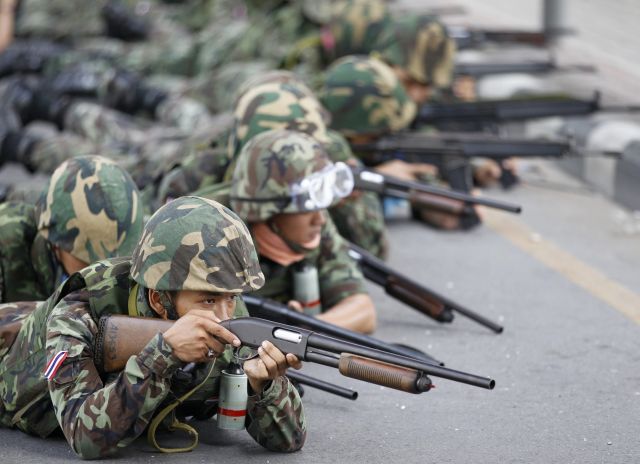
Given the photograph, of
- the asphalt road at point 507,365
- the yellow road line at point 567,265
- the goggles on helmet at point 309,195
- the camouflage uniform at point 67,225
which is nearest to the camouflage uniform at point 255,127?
the asphalt road at point 507,365

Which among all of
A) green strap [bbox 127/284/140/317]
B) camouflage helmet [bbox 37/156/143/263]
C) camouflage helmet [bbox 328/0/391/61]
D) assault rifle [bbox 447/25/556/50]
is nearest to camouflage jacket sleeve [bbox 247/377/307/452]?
green strap [bbox 127/284/140/317]

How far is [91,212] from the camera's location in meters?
5.11

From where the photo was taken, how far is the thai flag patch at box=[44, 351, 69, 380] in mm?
4145

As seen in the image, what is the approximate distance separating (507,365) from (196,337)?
1.98 metres

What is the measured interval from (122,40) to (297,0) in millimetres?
4328

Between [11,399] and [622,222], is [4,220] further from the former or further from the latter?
[622,222]

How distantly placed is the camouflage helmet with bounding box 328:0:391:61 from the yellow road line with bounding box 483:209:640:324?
1698mm

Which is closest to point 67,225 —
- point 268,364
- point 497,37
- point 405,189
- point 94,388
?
point 94,388

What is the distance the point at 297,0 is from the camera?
13.0 m

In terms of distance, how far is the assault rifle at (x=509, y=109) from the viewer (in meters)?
9.23

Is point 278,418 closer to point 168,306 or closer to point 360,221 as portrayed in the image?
point 168,306

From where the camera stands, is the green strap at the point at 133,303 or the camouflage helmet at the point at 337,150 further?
the camouflage helmet at the point at 337,150

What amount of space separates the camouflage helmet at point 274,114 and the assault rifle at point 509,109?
255 cm

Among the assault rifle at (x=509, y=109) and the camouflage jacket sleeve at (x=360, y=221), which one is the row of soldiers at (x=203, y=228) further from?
the assault rifle at (x=509, y=109)
